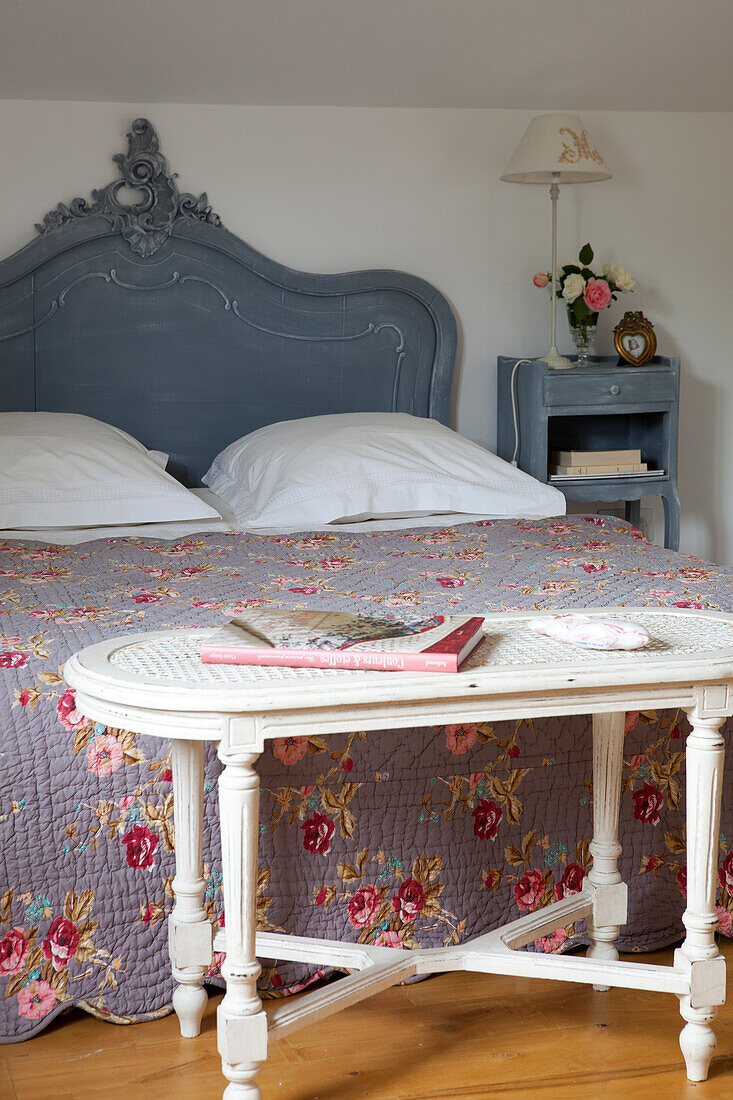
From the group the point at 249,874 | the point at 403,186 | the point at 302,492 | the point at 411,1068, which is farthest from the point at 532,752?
the point at 403,186

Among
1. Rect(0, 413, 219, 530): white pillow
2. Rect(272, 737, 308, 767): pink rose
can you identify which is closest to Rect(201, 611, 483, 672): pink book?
Rect(272, 737, 308, 767): pink rose

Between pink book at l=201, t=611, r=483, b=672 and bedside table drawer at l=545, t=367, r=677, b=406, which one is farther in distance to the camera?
bedside table drawer at l=545, t=367, r=677, b=406

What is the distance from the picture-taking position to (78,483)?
9.23 feet

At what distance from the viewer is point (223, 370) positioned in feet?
11.5

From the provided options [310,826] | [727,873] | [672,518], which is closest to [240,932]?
[310,826]

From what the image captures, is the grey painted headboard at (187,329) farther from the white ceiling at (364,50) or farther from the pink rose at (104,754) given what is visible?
the pink rose at (104,754)

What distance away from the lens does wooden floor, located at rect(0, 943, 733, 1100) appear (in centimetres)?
138

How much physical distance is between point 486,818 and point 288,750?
31 cm

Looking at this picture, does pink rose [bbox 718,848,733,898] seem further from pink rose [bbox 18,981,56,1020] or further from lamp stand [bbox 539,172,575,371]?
lamp stand [bbox 539,172,575,371]

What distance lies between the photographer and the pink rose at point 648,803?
5.58 feet

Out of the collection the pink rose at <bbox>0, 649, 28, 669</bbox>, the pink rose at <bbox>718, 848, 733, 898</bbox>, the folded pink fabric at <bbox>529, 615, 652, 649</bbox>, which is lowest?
the pink rose at <bbox>718, 848, 733, 898</bbox>

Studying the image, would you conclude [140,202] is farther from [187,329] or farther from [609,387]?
[609,387]

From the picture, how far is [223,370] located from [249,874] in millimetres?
2481

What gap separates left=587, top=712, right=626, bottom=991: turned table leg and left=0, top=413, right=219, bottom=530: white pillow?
1539 mm
